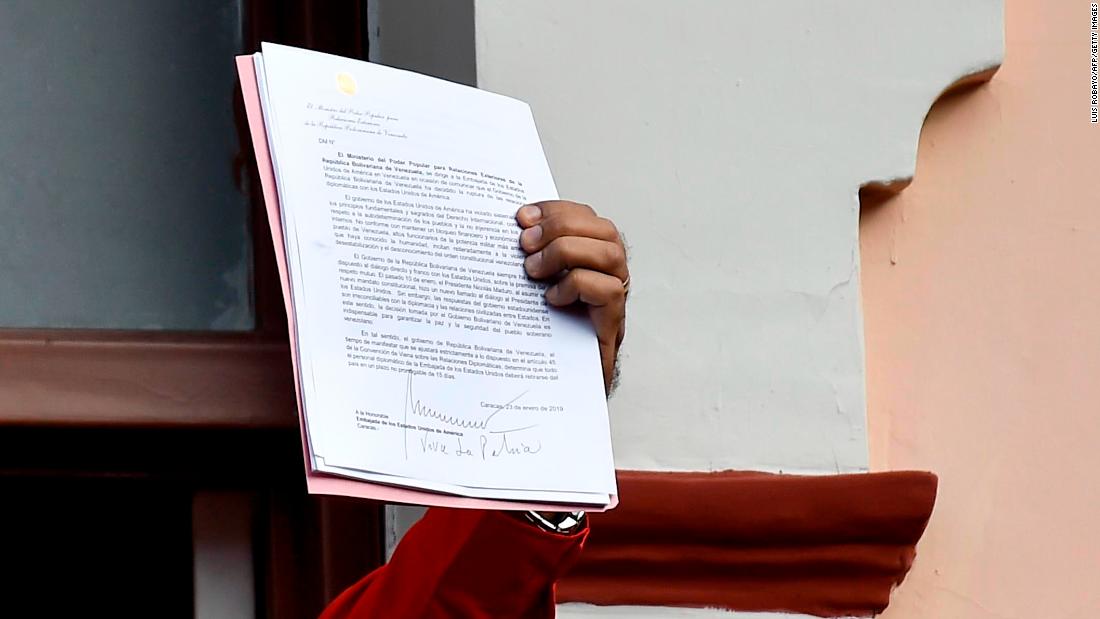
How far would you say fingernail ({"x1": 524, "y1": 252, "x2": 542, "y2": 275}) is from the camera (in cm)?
137

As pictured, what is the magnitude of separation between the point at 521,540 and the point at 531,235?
0.24 m

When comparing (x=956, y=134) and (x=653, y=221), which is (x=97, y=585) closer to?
(x=653, y=221)

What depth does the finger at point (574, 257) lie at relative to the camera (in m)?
1.37

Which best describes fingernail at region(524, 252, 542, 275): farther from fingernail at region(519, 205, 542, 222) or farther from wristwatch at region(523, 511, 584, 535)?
wristwatch at region(523, 511, 584, 535)

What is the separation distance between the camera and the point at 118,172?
1.85 meters

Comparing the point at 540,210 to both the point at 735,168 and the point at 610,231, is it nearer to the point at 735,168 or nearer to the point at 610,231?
the point at 610,231

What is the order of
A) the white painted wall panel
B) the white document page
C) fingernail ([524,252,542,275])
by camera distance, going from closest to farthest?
the white document page
fingernail ([524,252,542,275])
the white painted wall panel

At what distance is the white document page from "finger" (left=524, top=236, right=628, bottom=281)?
16mm

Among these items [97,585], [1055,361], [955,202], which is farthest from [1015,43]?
[97,585]

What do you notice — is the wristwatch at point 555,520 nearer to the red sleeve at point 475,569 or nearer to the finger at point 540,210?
the red sleeve at point 475,569
